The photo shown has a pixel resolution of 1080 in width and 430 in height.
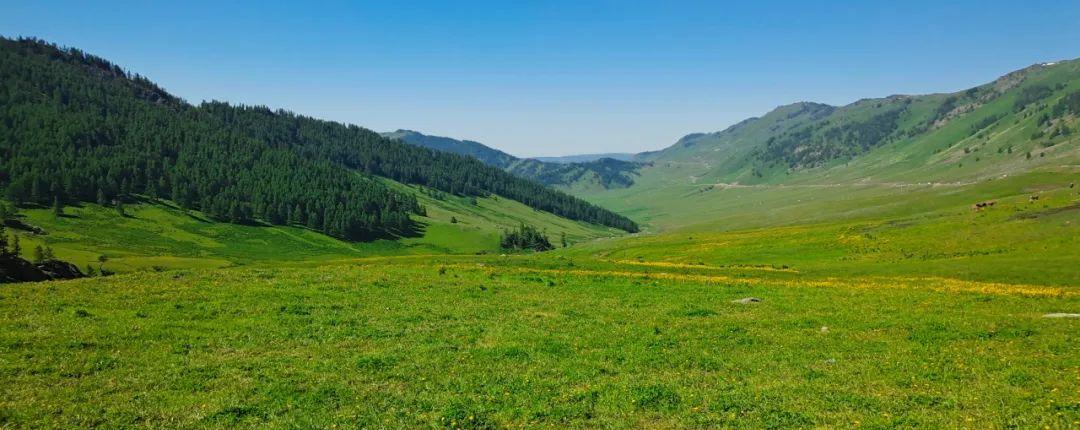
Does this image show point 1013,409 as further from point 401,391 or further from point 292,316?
point 292,316

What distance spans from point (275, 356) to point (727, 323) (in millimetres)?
20141

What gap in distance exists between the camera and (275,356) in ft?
65.2

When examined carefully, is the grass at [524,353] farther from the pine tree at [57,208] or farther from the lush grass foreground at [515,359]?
the pine tree at [57,208]

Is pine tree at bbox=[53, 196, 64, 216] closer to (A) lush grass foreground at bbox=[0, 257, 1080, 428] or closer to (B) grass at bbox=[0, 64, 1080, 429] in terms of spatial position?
(B) grass at bbox=[0, 64, 1080, 429]

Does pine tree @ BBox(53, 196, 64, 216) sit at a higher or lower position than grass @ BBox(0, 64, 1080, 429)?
higher

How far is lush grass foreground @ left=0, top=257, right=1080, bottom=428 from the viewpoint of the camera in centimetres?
1441

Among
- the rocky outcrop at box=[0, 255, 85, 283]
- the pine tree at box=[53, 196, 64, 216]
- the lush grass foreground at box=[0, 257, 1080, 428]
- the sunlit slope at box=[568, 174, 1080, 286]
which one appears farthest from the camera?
the pine tree at box=[53, 196, 64, 216]

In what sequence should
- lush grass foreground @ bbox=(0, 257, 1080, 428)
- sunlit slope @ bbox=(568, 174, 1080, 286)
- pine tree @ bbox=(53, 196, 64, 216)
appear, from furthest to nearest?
pine tree @ bbox=(53, 196, 64, 216) → sunlit slope @ bbox=(568, 174, 1080, 286) → lush grass foreground @ bbox=(0, 257, 1080, 428)

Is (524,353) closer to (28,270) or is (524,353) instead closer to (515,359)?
(515,359)

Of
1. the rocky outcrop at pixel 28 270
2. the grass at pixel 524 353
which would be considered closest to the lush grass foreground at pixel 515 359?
the grass at pixel 524 353

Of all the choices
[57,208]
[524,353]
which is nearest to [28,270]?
[524,353]

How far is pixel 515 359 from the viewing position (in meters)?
20.1

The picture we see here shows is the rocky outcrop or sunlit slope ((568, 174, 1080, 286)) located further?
sunlit slope ((568, 174, 1080, 286))

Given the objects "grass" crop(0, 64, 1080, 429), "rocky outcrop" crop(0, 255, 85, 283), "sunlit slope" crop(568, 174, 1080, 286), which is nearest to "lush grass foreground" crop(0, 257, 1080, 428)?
"grass" crop(0, 64, 1080, 429)
